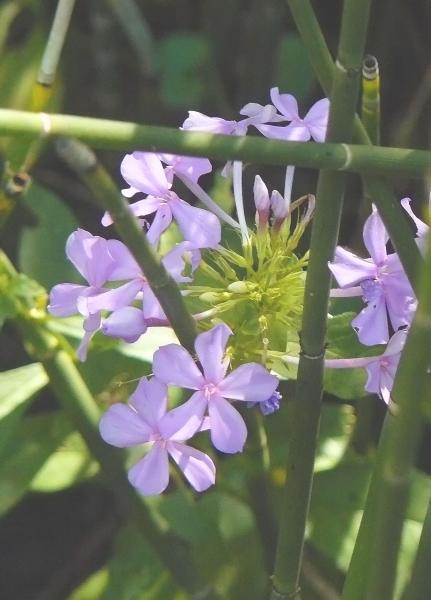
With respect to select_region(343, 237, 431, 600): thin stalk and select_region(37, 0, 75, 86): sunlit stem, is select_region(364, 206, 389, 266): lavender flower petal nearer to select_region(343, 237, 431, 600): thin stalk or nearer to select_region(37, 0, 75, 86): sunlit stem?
select_region(343, 237, 431, 600): thin stalk

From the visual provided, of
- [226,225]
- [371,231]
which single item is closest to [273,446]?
[226,225]

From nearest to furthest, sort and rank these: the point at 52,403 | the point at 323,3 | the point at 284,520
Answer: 1. the point at 284,520
2. the point at 52,403
3. the point at 323,3

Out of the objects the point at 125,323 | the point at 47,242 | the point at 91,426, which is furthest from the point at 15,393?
the point at 125,323

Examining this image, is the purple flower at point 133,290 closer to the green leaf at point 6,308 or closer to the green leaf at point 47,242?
the green leaf at point 6,308

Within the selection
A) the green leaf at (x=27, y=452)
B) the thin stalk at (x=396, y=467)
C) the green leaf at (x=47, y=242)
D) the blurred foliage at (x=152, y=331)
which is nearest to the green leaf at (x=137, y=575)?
the blurred foliage at (x=152, y=331)

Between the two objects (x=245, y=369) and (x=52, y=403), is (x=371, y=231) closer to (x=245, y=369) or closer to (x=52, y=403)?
(x=245, y=369)

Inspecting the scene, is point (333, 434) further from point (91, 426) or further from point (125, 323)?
point (125, 323)
